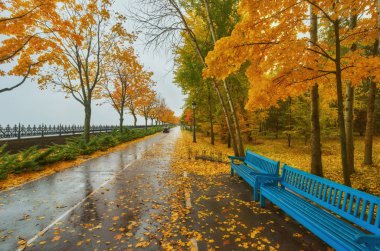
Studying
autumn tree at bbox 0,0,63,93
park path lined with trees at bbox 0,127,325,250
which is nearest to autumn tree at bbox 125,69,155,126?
autumn tree at bbox 0,0,63,93

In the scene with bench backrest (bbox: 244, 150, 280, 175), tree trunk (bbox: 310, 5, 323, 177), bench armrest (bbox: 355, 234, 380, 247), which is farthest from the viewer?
tree trunk (bbox: 310, 5, 323, 177)

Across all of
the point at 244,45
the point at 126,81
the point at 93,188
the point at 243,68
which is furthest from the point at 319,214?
the point at 126,81

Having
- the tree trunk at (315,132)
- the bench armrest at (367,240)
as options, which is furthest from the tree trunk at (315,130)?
the bench armrest at (367,240)

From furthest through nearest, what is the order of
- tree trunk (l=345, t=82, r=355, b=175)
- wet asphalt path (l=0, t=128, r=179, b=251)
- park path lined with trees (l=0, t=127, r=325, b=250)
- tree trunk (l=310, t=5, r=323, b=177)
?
1. tree trunk (l=345, t=82, r=355, b=175)
2. tree trunk (l=310, t=5, r=323, b=177)
3. wet asphalt path (l=0, t=128, r=179, b=251)
4. park path lined with trees (l=0, t=127, r=325, b=250)

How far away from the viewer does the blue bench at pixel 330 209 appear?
3.34 metres

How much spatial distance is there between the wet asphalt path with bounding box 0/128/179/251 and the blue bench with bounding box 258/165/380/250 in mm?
3272

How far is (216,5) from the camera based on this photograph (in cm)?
1340

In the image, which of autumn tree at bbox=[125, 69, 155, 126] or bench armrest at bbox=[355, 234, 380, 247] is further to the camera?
autumn tree at bbox=[125, 69, 155, 126]

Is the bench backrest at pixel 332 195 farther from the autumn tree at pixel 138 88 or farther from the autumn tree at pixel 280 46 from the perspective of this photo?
the autumn tree at pixel 138 88

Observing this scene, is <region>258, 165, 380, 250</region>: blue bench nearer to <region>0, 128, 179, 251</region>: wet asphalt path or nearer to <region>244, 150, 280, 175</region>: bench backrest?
<region>244, 150, 280, 175</region>: bench backrest

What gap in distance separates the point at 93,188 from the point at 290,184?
629cm

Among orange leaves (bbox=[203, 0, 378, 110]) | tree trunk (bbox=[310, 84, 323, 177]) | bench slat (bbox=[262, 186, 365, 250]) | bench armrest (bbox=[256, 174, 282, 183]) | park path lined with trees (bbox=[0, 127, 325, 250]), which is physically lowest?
park path lined with trees (bbox=[0, 127, 325, 250])

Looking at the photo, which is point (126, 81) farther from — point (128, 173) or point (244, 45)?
point (244, 45)

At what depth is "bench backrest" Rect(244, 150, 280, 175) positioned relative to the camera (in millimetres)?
6666
